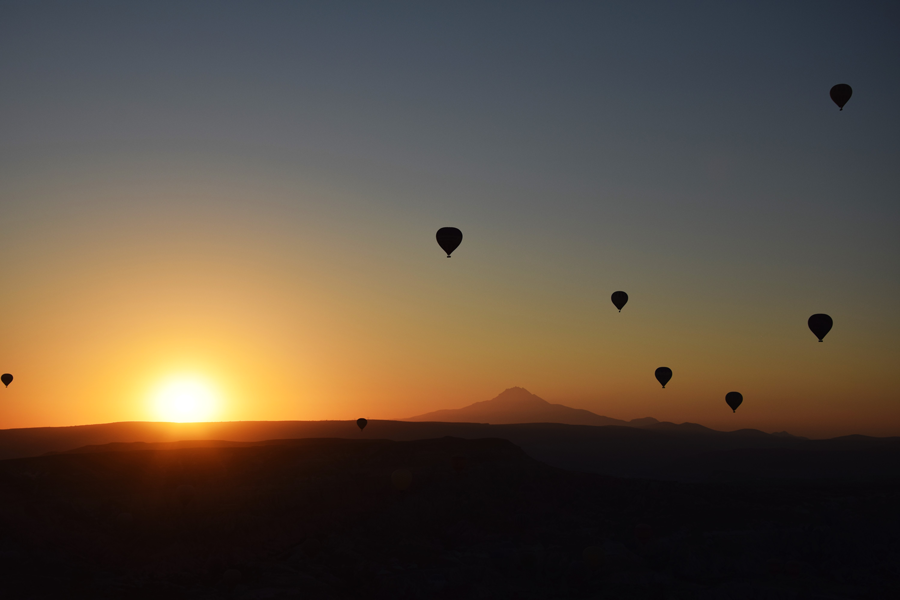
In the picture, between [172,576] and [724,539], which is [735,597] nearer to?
[724,539]

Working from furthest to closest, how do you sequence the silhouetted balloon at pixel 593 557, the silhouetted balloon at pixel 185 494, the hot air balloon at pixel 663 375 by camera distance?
the hot air balloon at pixel 663 375 < the silhouetted balloon at pixel 185 494 < the silhouetted balloon at pixel 593 557

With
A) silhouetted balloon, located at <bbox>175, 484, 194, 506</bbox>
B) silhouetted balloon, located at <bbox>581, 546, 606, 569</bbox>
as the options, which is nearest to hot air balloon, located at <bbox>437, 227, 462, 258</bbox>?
silhouetted balloon, located at <bbox>581, 546, 606, 569</bbox>

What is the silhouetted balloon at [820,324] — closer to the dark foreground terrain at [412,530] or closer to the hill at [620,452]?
the dark foreground terrain at [412,530]

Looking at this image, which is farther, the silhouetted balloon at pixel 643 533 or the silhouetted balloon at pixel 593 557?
the silhouetted balloon at pixel 643 533

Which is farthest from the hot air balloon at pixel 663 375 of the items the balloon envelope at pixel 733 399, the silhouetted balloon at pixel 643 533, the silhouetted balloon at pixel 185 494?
the silhouetted balloon at pixel 185 494

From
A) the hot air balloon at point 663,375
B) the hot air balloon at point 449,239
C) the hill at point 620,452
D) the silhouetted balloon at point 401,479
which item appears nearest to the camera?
the hot air balloon at point 449,239

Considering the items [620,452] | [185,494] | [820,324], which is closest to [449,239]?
[185,494]

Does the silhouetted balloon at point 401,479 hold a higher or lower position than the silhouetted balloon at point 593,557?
higher
